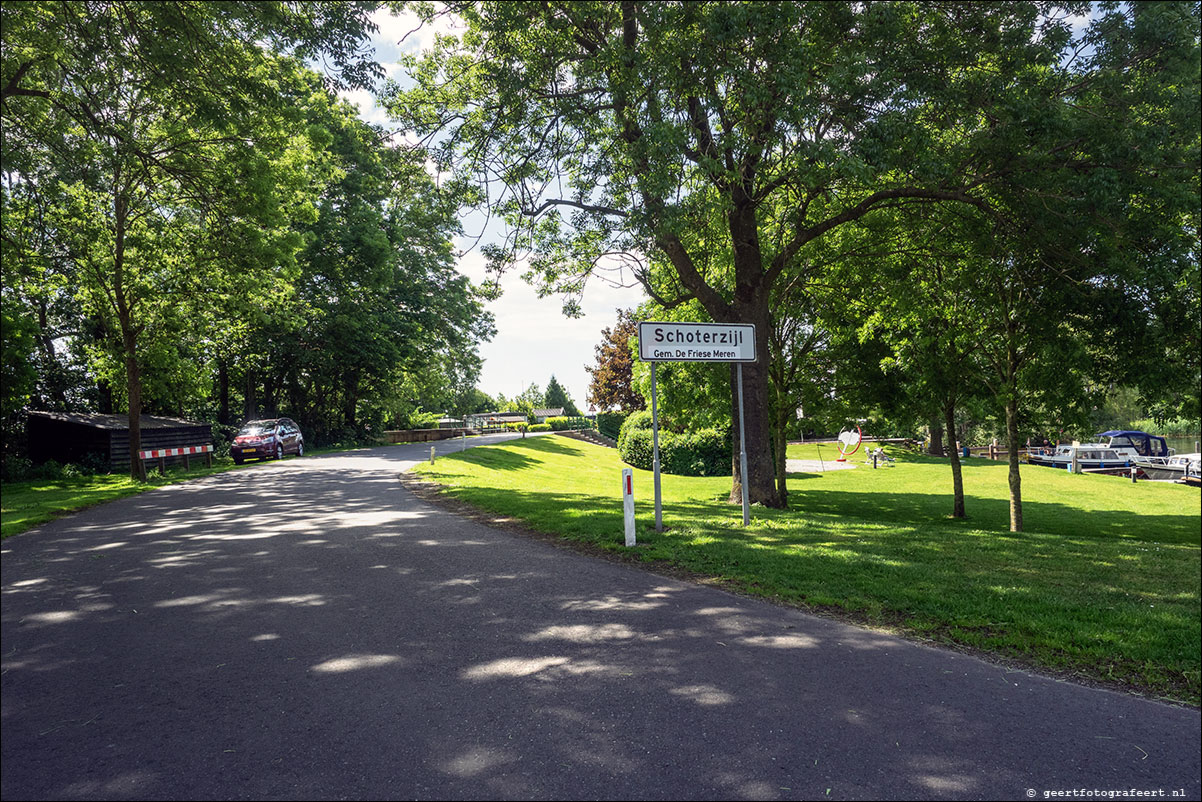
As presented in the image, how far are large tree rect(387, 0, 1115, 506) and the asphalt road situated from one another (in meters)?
4.78

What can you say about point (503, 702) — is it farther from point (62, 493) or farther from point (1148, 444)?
point (62, 493)

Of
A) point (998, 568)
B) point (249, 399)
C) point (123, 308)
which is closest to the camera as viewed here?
point (998, 568)

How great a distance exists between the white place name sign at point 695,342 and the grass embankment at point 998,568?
2577 mm

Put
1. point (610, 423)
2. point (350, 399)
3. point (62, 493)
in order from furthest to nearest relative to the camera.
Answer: point (610, 423)
point (350, 399)
point (62, 493)

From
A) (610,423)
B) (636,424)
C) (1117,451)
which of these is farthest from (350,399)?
(1117,451)

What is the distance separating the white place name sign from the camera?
28.1 ft

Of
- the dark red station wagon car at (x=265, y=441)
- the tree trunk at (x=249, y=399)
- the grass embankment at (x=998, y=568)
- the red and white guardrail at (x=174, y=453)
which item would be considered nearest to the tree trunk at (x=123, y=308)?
the red and white guardrail at (x=174, y=453)

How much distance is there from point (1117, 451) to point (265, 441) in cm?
2585

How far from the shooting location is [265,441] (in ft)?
77.7

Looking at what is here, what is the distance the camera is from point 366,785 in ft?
9.15

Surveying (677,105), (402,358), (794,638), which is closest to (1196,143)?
(794,638)

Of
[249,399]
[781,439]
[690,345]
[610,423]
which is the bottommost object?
[781,439]

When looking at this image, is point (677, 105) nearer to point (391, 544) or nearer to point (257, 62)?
point (257, 62)

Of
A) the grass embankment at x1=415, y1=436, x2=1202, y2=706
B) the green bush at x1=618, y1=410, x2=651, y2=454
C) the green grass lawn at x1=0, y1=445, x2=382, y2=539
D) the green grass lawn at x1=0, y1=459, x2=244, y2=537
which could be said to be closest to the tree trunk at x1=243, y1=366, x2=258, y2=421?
the green grass lawn at x1=0, y1=445, x2=382, y2=539
